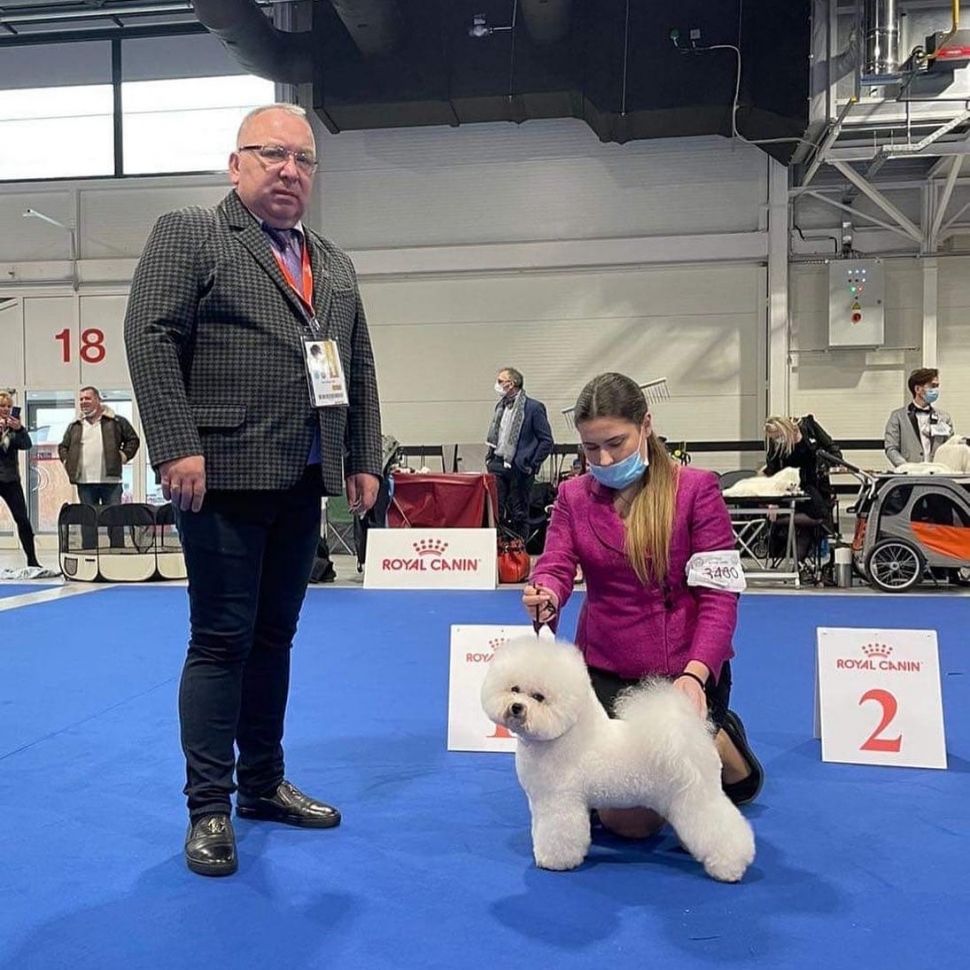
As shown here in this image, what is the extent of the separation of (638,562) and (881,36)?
589cm

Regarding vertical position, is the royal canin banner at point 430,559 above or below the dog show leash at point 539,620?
below

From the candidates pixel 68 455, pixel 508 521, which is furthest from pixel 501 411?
pixel 68 455

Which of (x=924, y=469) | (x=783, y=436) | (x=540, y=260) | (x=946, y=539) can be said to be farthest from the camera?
(x=540, y=260)

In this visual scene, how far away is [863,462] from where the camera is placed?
27.8 ft

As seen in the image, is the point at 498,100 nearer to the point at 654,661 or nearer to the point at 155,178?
the point at 155,178

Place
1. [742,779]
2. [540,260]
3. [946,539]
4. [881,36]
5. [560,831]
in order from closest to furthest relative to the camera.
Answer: [560,831] < [742,779] < [946,539] < [881,36] < [540,260]

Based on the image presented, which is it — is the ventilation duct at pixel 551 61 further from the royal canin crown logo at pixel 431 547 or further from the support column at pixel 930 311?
the royal canin crown logo at pixel 431 547

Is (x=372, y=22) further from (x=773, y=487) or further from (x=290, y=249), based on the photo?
(x=290, y=249)

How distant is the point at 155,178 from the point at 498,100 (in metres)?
3.68

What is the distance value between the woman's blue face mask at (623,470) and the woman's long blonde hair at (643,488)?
0.09 ft

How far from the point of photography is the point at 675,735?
148 cm

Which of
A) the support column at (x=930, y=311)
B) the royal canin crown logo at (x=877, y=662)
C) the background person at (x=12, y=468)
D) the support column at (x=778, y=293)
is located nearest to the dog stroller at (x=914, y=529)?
the support column at (x=778, y=293)

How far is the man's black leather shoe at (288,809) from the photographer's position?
185 cm

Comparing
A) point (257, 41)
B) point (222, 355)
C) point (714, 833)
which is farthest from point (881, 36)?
point (714, 833)
